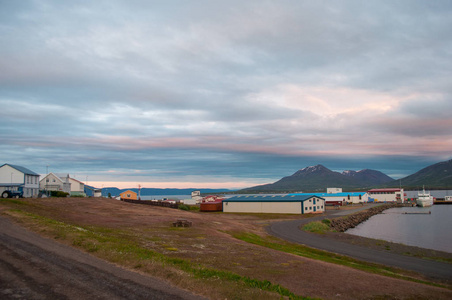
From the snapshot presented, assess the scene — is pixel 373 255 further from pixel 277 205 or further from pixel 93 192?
pixel 93 192

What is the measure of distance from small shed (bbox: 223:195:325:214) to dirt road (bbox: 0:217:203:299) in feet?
248

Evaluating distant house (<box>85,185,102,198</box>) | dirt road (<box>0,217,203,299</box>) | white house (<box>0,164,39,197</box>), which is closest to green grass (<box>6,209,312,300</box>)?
dirt road (<box>0,217,203,299</box>)

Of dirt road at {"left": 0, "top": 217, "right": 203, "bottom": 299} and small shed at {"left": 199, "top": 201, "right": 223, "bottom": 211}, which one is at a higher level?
dirt road at {"left": 0, "top": 217, "right": 203, "bottom": 299}

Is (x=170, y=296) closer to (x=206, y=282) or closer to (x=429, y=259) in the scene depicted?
(x=206, y=282)

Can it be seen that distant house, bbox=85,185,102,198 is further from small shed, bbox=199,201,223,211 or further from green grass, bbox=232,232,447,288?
green grass, bbox=232,232,447,288

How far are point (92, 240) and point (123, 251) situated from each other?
12.8 feet

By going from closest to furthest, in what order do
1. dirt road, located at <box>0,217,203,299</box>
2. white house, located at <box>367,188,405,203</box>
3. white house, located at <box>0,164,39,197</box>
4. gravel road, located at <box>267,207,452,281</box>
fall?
1. dirt road, located at <box>0,217,203,299</box>
2. gravel road, located at <box>267,207,452,281</box>
3. white house, located at <box>0,164,39,197</box>
4. white house, located at <box>367,188,405,203</box>

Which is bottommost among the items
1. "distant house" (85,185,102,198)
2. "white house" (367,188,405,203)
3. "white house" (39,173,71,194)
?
"white house" (367,188,405,203)

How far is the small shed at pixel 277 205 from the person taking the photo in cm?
8981

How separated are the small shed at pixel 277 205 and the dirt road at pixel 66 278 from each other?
75658mm

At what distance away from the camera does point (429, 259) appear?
124 feet

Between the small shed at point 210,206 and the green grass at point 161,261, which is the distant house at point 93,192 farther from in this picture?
the green grass at point 161,261

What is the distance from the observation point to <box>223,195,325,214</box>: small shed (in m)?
89.8

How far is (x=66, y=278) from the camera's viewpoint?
14.6 metres
